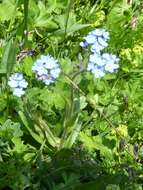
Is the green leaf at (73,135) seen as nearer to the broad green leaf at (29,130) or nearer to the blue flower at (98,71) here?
the broad green leaf at (29,130)

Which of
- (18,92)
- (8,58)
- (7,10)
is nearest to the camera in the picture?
(18,92)

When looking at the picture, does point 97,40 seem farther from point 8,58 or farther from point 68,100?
point 8,58

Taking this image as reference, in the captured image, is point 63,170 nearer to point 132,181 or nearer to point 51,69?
Result: point 132,181

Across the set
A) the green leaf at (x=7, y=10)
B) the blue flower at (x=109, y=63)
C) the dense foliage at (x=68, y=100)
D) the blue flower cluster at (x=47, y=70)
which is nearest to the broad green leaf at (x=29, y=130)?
the dense foliage at (x=68, y=100)

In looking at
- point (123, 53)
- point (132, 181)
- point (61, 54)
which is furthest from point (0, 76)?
point (132, 181)

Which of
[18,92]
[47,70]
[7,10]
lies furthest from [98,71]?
[7,10]

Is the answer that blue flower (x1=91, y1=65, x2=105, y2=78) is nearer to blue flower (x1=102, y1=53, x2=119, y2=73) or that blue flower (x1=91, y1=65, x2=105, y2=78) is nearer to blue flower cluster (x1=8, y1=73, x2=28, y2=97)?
blue flower (x1=102, y1=53, x2=119, y2=73)

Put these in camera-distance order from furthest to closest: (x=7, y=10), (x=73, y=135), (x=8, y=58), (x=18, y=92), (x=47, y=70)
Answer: (x=7, y=10), (x=8, y=58), (x=73, y=135), (x=18, y=92), (x=47, y=70)

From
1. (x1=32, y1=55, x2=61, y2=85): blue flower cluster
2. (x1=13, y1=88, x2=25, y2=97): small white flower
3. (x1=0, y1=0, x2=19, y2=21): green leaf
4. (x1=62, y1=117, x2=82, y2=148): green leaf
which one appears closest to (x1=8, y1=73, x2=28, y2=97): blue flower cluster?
(x1=13, y1=88, x2=25, y2=97): small white flower
